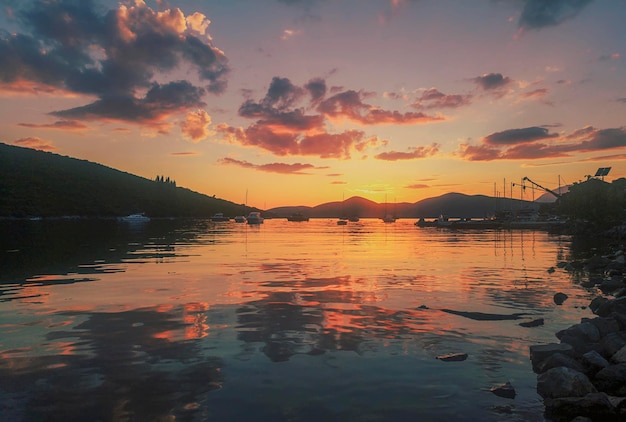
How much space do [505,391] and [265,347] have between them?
6.92 metres

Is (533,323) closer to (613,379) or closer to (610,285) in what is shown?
(613,379)

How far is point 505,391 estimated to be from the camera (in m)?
10.3

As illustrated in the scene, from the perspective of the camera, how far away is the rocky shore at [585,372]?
Answer: 9.15 meters

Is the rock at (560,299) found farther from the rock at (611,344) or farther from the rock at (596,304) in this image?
the rock at (611,344)

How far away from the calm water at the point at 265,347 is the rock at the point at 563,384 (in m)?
0.32

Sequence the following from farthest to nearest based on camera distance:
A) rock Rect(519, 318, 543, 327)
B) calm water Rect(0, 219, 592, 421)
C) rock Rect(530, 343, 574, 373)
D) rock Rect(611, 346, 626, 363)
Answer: rock Rect(519, 318, 543, 327) → rock Rect(530, 343, 574, 373) → rock Rect(611, 346, 626, 363) → calm water Rect(0, 219, 592, 421)

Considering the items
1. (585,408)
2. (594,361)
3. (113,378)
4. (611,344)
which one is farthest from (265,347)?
(611,344)

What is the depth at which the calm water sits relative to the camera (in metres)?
9.48

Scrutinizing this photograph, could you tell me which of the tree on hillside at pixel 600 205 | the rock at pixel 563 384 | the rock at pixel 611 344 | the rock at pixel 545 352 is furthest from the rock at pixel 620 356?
the tree on hillside at pixel 600 205

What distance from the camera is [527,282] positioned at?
2931 cm

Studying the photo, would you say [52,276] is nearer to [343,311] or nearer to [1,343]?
[1,343]

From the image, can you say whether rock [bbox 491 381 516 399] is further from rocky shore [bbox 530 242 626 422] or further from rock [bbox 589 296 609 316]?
rock [bbox 589 296 609 316]

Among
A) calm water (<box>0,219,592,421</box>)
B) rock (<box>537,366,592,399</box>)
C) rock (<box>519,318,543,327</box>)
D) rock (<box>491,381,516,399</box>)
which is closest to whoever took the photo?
calm water (<box>0,219,592,421</box>)

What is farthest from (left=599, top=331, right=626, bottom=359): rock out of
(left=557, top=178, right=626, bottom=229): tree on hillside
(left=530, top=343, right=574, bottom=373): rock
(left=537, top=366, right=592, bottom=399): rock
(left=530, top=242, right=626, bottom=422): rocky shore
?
(left=557, top=178, right=626, bottom=229): tree on hillside
